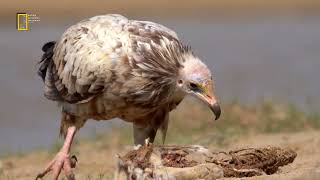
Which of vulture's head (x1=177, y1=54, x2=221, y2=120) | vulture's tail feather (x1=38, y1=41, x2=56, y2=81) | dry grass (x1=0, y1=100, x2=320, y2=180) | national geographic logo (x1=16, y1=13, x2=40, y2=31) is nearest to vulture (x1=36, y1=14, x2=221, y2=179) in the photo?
vulture's head (x1=177, y1=54, x2=221, y2=120)

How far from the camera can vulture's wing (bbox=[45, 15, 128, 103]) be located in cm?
764

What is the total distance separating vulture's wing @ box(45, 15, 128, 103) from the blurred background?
367 cm

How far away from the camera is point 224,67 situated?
1756 cm

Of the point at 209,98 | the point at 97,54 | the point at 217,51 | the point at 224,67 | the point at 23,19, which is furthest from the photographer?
the point at 217,51

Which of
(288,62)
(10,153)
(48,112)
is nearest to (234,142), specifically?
(10,153)

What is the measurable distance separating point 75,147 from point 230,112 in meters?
2.01

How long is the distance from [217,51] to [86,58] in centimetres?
1162

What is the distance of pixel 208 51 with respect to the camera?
19125 mm

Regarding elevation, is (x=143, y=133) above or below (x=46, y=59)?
below

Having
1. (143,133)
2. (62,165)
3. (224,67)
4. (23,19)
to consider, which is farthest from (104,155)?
(224,67)

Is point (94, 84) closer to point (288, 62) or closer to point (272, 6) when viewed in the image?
point (288, 62)

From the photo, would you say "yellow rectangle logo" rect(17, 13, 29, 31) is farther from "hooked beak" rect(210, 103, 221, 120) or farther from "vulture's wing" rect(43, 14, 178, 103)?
"hooked beak" rect(210, 103, 221, 120)

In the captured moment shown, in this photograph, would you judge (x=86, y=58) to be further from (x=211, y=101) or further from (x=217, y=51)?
(x=217, y=51)

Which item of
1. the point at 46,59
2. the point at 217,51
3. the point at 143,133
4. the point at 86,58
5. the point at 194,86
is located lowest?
the point at 143,133
